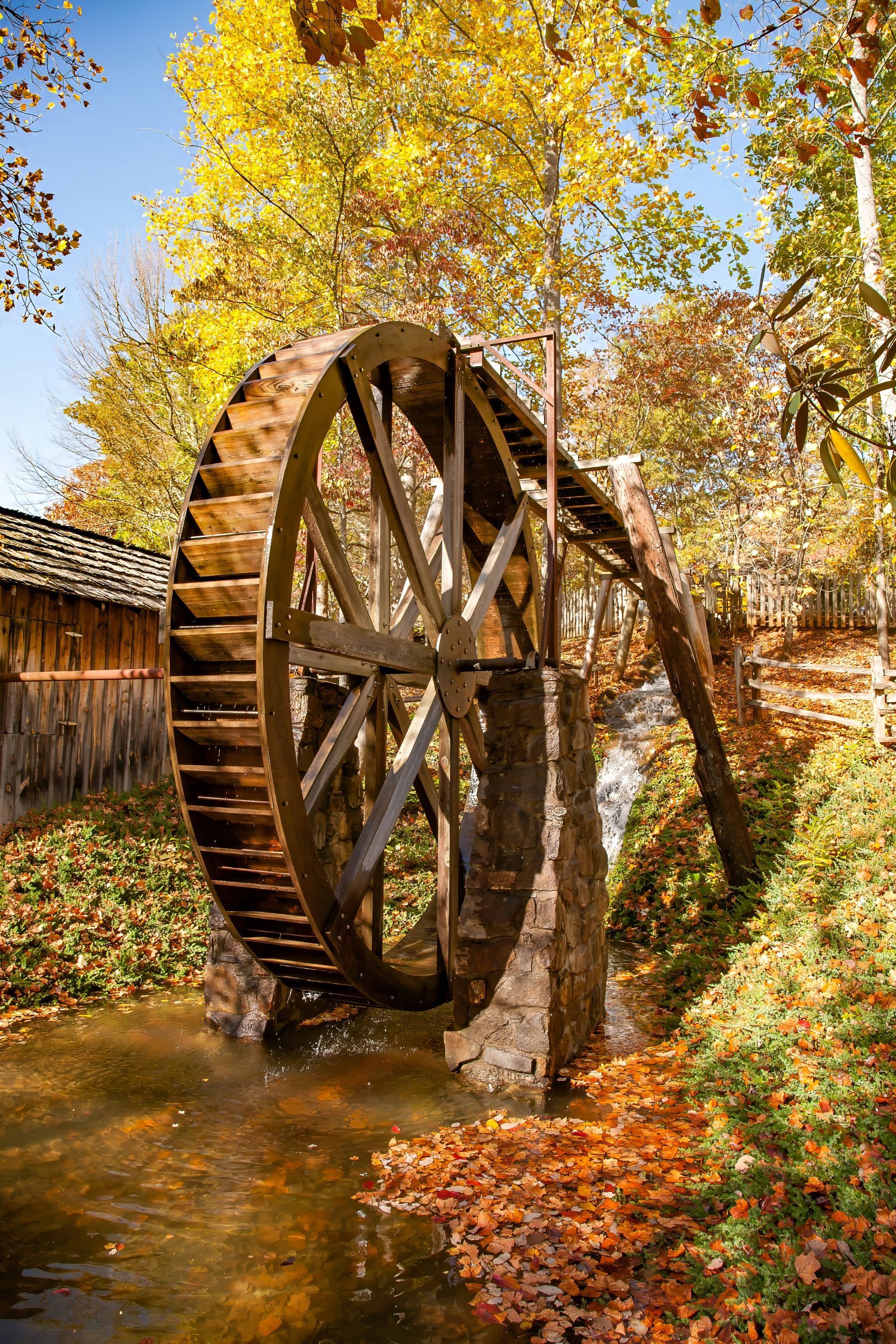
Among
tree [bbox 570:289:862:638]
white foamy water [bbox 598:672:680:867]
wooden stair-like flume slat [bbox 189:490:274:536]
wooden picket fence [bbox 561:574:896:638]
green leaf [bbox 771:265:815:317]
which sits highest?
tree [bbox 570:289:862:638]

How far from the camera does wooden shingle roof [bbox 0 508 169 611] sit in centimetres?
940

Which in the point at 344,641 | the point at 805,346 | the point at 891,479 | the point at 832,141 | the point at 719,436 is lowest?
the point at 344,641

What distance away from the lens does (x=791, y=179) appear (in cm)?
580

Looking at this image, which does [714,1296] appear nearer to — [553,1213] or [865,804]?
[553,1213]

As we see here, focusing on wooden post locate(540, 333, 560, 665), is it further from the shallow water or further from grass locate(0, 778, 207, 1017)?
grass locate(0, 778, 207, 1017)

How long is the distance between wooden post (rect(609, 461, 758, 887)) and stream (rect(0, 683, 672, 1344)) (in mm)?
1832

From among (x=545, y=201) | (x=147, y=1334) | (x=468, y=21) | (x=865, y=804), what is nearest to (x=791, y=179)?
(x=865, y=804)

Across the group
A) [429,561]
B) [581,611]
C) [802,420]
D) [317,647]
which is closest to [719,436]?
[581,611]

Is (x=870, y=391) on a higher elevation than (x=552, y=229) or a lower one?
lower

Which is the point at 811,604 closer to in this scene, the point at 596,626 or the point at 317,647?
the point at 596,626

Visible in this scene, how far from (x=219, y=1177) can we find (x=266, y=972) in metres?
1.41

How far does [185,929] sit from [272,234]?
943 centimetres

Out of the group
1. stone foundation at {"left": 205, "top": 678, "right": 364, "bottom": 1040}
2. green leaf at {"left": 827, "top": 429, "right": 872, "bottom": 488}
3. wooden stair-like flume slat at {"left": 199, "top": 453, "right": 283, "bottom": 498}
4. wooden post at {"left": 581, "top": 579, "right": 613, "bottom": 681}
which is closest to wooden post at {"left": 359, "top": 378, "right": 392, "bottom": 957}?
stone foundation at {"left": 205, "top": 678, "right": 364, "bottom": 1040}

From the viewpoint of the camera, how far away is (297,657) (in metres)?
4.40
